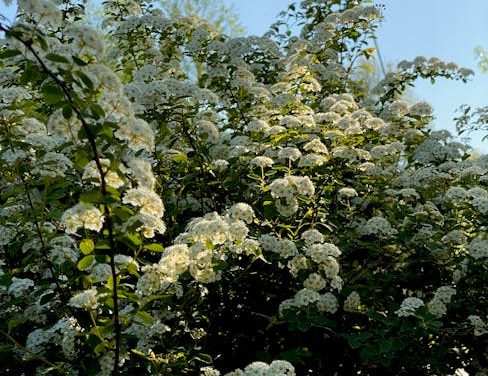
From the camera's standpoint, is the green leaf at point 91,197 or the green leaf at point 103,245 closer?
the green leaf at point 91,197

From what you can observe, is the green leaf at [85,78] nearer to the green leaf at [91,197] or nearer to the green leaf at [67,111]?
the green leaf at [67,111]

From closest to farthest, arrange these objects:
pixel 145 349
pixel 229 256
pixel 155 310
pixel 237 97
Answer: pixel 145 349 < pixel 155 310 < pixel 229 256 < pixel 237 97

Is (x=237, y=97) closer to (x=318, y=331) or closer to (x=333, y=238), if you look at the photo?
(x=333, y=238)

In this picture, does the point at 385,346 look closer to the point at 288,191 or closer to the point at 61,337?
the point at 288,191

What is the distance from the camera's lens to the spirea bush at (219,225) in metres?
2.11

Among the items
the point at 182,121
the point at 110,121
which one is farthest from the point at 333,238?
the point at 110,121

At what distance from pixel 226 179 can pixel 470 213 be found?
4.30ft

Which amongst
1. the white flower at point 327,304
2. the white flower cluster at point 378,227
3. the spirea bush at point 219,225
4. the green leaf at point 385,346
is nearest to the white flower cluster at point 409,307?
the spirea bush at point 219,225

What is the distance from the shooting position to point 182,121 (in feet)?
11.7

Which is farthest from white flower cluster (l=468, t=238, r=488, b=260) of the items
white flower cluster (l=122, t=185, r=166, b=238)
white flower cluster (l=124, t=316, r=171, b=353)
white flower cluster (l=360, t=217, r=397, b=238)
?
white flower cluster (l=122, t=185, r=166, b=238)

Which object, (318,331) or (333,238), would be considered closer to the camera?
(318,331)

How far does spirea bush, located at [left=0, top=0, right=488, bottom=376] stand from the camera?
2109 millimetres

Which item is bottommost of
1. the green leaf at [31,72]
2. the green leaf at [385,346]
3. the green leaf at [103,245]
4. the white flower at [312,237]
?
the green leaf at [103,245]

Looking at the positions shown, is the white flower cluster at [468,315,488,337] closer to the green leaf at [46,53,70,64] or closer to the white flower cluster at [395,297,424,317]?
the white flower cluster at [395,297,424,317]
